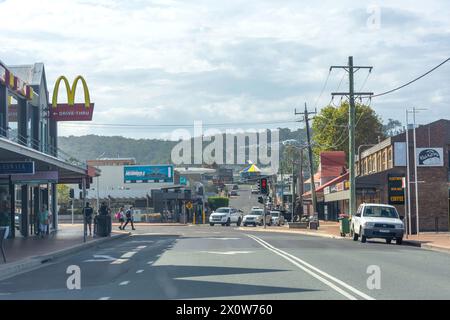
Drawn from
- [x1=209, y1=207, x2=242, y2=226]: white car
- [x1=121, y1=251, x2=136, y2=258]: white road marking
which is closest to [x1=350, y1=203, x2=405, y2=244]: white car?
[x1=121, y1=251, x2=136, y2=258]: white road marking

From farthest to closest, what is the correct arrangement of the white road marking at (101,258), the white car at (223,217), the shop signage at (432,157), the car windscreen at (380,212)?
the white car at (223,217) → the shop signage at (432,157) → the car windscreen at (380,212) → the white road marking at (101,258)

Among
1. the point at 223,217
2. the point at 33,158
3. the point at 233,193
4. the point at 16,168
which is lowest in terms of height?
the point at 223,217

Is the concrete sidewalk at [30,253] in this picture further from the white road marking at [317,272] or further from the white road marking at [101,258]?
the white road marking at [317,272]

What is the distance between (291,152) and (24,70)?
93251mm

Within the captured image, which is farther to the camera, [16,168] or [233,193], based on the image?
[233,193]

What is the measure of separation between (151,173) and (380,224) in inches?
2088

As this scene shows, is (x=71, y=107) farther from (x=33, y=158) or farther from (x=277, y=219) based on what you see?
(x=277, y=219)

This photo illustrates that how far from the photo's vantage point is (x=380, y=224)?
103 ft

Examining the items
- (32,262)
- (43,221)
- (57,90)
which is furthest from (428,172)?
(32,262)

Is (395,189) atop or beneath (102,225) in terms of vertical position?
atop

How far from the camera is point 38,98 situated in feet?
131

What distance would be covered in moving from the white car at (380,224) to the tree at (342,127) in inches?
1713

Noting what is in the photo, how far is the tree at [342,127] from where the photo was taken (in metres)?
76.2

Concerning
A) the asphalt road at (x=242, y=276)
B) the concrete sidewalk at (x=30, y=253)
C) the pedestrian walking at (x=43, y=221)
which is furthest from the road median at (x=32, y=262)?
the pedestrian walking at (x=43, y=221)
